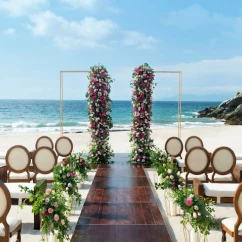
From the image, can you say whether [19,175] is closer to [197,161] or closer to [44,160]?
[44,160]

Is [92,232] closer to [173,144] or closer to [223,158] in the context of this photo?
[223,158]

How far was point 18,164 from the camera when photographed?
6637mm

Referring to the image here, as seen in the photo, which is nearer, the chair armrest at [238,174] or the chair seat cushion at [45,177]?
the chair armrest at [238,174]

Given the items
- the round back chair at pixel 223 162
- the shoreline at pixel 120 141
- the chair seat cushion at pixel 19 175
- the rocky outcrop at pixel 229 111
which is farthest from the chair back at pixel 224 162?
the rocky outcrop at pixel 229 111

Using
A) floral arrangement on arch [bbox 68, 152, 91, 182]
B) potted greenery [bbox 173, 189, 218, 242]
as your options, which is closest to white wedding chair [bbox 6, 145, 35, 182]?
floral arrangement on arch [bbox 68, 152, 91, 182]

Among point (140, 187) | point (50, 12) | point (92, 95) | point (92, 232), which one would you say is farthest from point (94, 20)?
point (92, 232)

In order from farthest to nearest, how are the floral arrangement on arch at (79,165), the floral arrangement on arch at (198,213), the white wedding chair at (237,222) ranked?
the floral arrangement on arch at (79,165) < the floral arrangement on arch at (198,213) < the white wedding chair at (237,222)

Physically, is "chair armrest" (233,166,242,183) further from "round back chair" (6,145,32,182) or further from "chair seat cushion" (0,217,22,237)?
"chair seat cushion" (0,217,22,237)

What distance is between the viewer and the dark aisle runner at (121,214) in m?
4.48

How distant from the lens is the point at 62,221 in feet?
12.6

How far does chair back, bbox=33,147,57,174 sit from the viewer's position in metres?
6.41

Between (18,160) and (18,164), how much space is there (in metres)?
0.07

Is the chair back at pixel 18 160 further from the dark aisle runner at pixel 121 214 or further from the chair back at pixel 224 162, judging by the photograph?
the chair back at pixel 224 162

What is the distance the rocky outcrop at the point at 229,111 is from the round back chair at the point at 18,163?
35.1 meters
